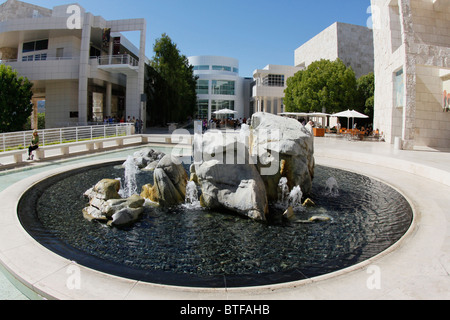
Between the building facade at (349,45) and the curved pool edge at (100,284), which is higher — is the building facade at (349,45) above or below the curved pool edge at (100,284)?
above

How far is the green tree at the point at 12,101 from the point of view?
80.5 feet

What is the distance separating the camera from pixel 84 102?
1171 inches

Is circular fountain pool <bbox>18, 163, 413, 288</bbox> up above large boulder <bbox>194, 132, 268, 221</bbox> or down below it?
below

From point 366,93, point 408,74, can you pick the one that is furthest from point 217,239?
point 366,93

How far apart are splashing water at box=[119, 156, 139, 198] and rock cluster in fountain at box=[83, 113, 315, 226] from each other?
93 centimetres

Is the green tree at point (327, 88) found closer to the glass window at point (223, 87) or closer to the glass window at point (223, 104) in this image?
the glass window at point (223, 87)

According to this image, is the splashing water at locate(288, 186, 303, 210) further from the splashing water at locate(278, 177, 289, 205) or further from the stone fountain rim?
the stone fountain rim

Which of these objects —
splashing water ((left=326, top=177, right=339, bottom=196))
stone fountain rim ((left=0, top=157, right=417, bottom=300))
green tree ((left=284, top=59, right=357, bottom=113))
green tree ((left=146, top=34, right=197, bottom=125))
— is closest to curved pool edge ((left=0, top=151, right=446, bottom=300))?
stone fountain rim ((left=0, top=157, right=417, bottom=300))

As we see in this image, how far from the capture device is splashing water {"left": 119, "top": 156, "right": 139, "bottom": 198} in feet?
29.1

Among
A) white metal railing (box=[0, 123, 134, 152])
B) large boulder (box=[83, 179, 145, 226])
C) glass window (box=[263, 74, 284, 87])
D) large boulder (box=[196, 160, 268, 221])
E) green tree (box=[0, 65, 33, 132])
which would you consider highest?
glass window (box=[263, 74, 284, 87])

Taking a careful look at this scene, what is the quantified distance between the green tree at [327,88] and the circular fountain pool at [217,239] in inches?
1034

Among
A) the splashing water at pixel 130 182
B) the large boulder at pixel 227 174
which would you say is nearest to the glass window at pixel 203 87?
the splashing water at pixel 130 182
